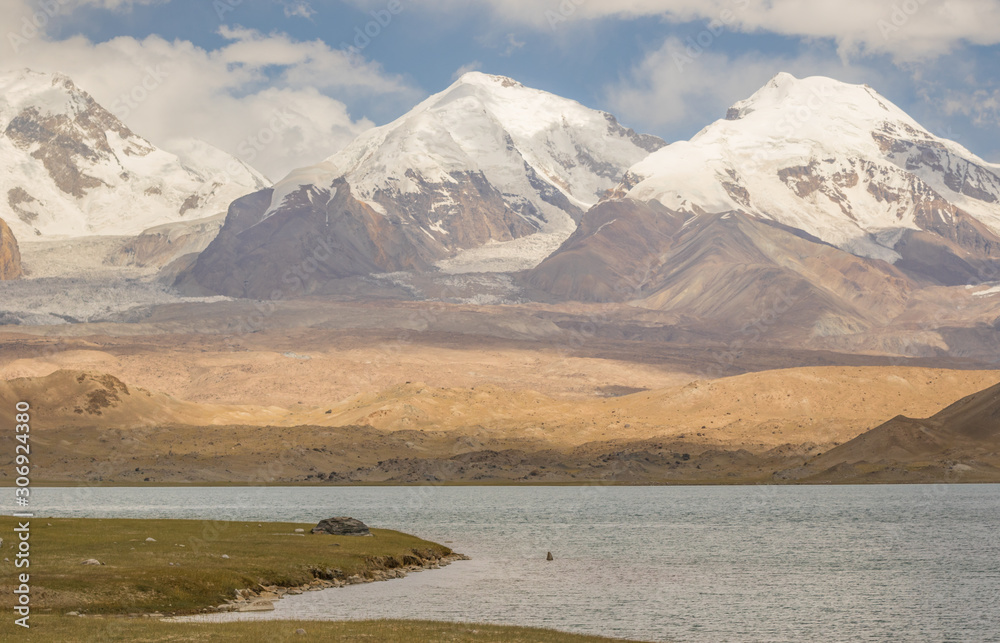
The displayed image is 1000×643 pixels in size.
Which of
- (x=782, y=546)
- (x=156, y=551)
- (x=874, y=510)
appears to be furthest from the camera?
(x=874, y=510)

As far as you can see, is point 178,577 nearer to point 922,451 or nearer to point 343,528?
point 343,528

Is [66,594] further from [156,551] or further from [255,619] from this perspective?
[156,551]

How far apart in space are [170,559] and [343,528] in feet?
74.8

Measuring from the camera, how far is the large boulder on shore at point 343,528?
82.1 m

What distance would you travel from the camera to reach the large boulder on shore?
82.1 metres

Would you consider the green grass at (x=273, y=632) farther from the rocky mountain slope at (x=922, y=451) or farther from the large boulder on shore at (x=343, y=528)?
the rocky mountain slope at (x=922, y=451)

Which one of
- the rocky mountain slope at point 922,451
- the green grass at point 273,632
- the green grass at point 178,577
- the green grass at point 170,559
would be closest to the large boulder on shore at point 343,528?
the green grass at point 170,559

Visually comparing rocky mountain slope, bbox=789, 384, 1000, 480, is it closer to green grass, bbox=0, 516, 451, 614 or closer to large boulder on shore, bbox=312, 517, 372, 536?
green grass, bbox=0, 516, 451, 614

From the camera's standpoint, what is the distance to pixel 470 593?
59500 millimetres

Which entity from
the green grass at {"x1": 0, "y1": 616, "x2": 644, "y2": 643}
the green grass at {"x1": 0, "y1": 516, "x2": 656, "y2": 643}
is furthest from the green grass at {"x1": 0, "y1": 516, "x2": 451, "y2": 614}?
the green grass at {"x1": 0, "y1": 616, "x2": 644, "y2": 643}

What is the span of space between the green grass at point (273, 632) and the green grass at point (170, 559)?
4352 millimetres

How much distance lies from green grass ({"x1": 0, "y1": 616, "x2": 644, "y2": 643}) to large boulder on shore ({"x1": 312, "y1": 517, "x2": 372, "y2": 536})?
113 feet

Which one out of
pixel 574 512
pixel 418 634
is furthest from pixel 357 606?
pixel 574 512

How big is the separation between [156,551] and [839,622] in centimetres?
3701
